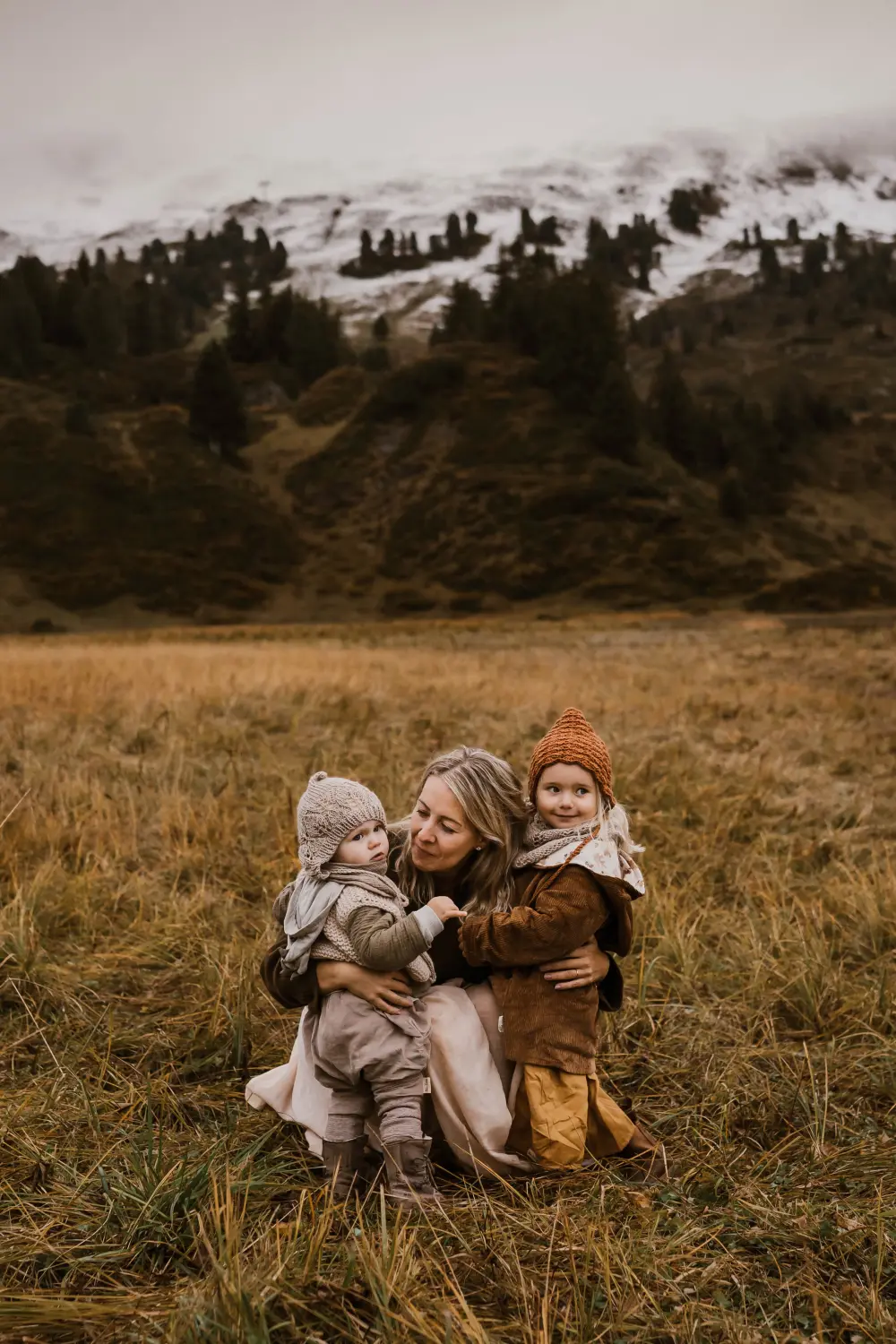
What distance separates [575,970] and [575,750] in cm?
64

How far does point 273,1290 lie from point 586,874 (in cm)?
131

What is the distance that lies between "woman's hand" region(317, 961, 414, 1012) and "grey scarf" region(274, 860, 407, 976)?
8 centimetres

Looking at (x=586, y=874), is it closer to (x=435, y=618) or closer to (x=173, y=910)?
(x=173, y=910)

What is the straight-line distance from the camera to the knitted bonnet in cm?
276

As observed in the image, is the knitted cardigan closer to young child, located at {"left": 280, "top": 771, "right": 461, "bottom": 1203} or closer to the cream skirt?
young child, located at {"left": 280, "top": 771, "right": 461, "bottom": 1203}

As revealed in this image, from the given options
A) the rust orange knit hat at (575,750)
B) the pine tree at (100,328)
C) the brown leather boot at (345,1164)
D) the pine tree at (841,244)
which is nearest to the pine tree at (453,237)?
the pine tree at (841,244)

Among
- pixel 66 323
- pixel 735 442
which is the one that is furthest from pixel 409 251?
pixel 735 442

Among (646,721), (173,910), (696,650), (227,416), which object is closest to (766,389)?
(227,416)

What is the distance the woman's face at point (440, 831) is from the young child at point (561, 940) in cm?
19

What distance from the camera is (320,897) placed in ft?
9.10

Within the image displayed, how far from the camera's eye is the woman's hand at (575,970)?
2.83 metres

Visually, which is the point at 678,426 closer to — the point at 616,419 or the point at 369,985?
the point at 616,419

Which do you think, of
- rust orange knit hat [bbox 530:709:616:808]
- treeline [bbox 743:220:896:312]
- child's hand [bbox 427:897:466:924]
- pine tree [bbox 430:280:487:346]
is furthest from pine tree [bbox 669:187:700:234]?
child's hand [bbox 427:897:466:924]

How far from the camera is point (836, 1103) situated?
133 inches
